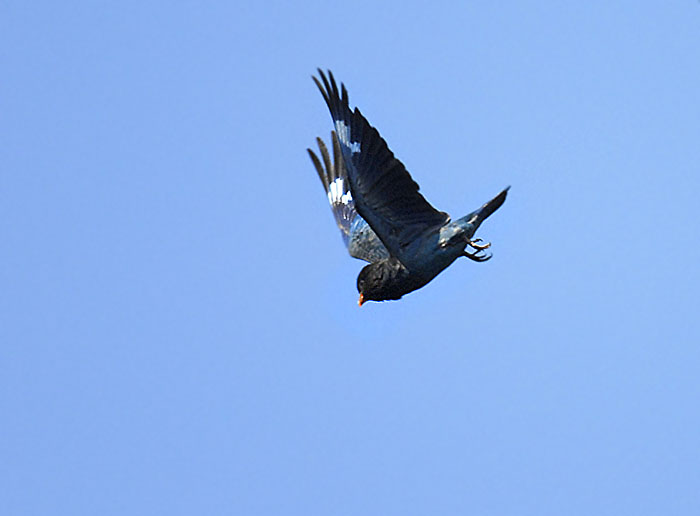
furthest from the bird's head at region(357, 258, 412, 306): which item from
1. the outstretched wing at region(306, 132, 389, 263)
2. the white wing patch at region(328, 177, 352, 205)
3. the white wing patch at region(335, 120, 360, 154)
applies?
the white wing patch at region(328, 177, 352, 205)

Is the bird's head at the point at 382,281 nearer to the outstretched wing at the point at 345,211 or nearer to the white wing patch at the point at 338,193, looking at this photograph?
the outstretched wing at the point at 345,211

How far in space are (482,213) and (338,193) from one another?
330 centimetres

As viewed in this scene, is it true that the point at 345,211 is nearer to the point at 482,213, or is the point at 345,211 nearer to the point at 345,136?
the point at 345,136

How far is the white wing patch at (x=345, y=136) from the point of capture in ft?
38.7

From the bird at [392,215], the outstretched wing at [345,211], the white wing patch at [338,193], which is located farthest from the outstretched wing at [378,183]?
the white wing patch at [338,193]

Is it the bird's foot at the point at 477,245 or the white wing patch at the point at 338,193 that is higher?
the white wing patch at the point at 338,193

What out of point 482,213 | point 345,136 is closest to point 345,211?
point 345,136

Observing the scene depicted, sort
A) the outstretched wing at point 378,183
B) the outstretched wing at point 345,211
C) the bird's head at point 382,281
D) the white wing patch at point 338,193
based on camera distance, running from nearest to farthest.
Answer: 1. the outstretched wing at point 378,183
2. the bird's head at point 382,281
3. the outstretched wing at point 345,211
4. the white wing patch at point 338,193

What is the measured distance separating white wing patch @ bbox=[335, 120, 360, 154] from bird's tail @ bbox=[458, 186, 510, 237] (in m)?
1.31

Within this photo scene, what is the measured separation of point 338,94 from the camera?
1202cm

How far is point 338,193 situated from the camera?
14.9 m

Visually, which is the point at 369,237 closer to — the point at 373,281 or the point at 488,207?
the point at 373,281

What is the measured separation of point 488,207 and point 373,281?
4.99 feet

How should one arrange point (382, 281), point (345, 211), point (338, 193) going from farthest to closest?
point (338, 193), point (345, 211), point (382, 281)
